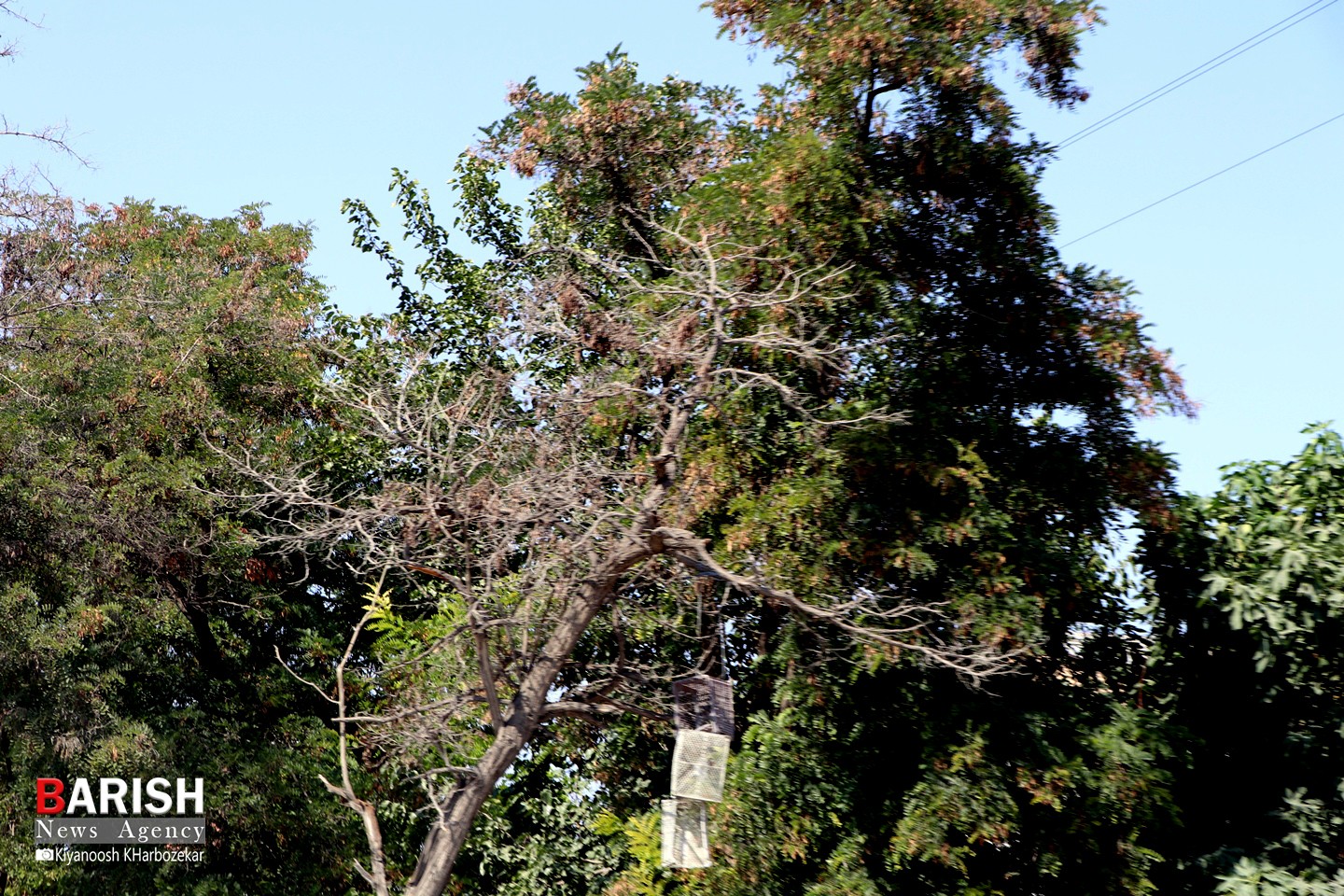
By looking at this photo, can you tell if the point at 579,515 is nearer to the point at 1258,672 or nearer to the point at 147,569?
the point at 1258,672

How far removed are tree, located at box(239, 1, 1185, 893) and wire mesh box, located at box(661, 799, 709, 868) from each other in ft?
2.31

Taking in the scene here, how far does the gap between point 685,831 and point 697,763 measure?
0.44 metres

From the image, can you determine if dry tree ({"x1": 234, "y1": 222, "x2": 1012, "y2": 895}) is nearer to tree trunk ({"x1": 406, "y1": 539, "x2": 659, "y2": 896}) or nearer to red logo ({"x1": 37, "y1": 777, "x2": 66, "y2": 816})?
tree trunk ({"x1": 406, "y1": 539, "x2": 659, "y2": 896})

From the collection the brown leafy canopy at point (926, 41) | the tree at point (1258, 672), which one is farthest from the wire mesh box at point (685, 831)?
the brown leafy canopy at point (926, 41)

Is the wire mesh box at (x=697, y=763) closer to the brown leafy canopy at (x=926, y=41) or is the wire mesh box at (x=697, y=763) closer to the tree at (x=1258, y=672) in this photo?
the tree at (x=1258, y=672)

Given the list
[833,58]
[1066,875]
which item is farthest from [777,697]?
[833,58]

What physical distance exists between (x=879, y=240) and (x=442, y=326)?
6.37 m

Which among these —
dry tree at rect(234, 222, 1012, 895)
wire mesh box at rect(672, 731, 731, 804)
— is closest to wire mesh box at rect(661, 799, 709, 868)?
wire mesh box at rect(672, 731, 731, 804)

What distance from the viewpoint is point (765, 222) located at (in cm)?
851

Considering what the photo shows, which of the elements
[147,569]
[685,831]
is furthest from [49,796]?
[685,831]

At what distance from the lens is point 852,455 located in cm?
805

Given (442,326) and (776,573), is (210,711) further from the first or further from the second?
(776,573)

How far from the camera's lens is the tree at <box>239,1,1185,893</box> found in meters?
7.55

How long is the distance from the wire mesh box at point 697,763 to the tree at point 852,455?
689 mm
